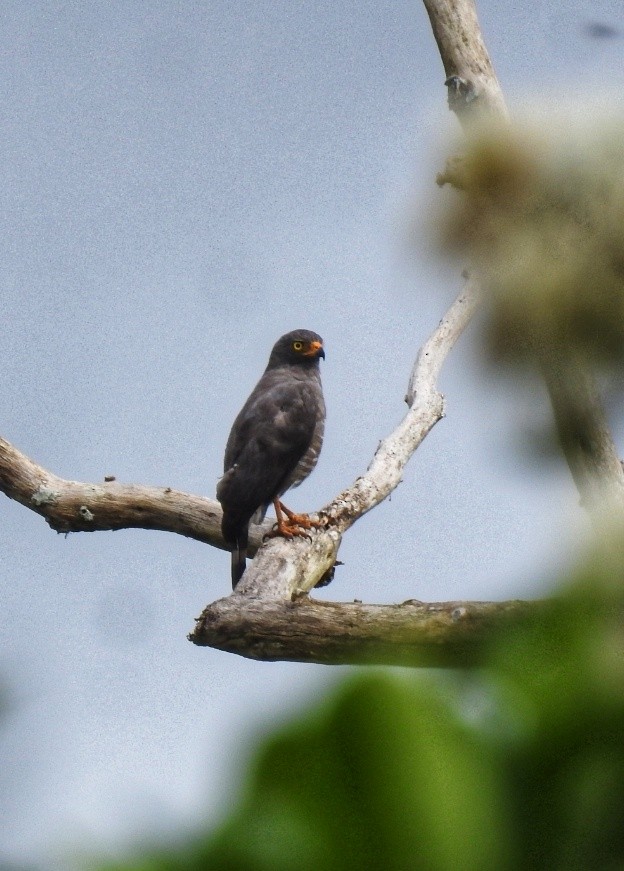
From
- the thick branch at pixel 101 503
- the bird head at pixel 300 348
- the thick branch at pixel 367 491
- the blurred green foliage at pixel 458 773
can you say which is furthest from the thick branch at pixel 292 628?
the blurred green foliage at pixel 458 773

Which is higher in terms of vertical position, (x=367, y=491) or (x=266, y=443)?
(x=266, y=443)

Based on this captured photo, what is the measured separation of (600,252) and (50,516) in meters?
4.26

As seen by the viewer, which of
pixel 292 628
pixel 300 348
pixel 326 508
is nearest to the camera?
pixel 292 628

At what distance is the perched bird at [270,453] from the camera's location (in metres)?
5.23

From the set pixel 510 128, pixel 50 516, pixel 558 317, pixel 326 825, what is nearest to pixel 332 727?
pixel 326 825

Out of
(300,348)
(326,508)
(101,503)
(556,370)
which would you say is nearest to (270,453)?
(326,508)

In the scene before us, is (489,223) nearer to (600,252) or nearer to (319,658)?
(600,252)

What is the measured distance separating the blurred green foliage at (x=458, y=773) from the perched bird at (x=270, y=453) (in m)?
4.66

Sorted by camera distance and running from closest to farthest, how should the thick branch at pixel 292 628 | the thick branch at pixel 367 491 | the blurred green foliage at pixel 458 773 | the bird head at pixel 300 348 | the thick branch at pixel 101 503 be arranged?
the blurred green foliage at pixel 458 773 < the thick branch at pixel 292 628 < the thick branch at pixel 367 491 < the thick branch at pixel 101 503 < the bird head at pixel 300 348

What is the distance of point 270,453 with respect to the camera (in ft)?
17.7

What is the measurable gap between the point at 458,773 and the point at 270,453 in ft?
16.5

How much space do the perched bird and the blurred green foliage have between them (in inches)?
184

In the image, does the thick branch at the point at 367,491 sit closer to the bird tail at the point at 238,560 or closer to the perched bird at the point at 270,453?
the perched bird at the point at 270,453

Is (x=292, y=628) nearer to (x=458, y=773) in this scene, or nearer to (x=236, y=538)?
(x=236, y=538)
